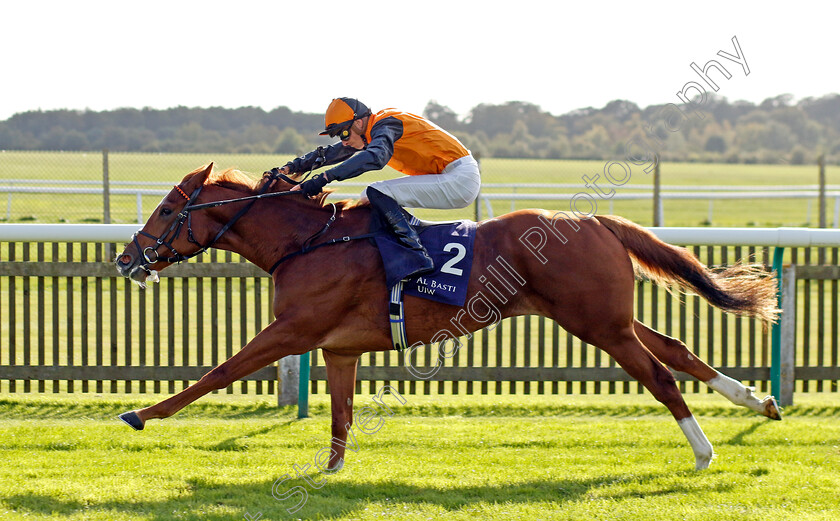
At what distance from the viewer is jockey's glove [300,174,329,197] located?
4.65 metres

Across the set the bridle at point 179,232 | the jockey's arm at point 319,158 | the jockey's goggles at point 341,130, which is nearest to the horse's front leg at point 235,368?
the bridle at point 179,232

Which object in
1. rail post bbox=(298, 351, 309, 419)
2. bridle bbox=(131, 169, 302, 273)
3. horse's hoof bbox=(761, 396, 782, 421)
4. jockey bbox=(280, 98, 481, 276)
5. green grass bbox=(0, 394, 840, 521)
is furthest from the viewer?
rail post bbox=(298, 351, 309, 419)

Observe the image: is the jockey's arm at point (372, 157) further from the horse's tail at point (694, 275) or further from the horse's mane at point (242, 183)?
the horse's tail at point (694, 275)

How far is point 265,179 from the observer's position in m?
4.90

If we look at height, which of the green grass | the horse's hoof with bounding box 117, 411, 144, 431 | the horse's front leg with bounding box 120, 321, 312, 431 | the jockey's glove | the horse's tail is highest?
the jockey's glove

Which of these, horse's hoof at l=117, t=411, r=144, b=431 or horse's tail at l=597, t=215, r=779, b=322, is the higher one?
horse's tail at l=597, t=215, r=779, b=322

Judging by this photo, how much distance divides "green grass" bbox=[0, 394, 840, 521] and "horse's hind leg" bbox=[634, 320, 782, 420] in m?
0.34

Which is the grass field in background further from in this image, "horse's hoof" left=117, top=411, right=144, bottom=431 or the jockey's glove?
"horse's hoof" left=117, top=411, right=144, bottom=431

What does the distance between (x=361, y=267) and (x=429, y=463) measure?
4.09ft

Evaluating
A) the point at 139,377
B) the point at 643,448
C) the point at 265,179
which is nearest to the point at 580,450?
the point at 643,448

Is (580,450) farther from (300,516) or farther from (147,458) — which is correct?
(147,458)

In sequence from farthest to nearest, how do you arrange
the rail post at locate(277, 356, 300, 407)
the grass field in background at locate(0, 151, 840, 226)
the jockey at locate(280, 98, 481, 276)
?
the grass field in background at locate(0, 151, 840, 226)
the rail post at locate(277, 356, 300, 407)
the jockey at locate(280, 98, 481, 276)

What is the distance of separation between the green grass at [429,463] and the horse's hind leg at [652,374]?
8.3 inches

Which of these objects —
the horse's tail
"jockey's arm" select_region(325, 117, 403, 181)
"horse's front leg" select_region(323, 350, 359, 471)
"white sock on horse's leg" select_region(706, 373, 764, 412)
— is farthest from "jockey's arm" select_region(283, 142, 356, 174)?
"white sock on horse's leg" select_region(706, 373, 764, 412)
